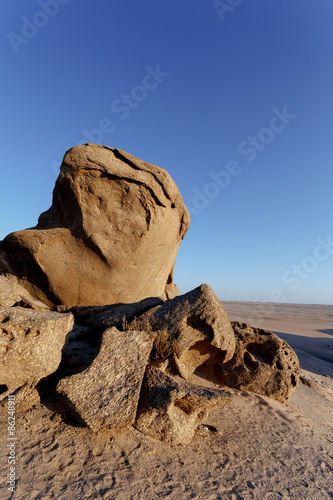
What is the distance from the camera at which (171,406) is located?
340 centimetres

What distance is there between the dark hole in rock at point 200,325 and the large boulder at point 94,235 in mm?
2668

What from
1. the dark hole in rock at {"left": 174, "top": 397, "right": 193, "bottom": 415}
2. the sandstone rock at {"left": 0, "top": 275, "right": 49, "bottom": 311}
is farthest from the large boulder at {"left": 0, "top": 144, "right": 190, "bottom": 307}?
the dark hole in rock at {"left": 174, "top": 397, "right": 193, "bottom": 415}

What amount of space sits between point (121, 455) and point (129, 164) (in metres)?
5.56

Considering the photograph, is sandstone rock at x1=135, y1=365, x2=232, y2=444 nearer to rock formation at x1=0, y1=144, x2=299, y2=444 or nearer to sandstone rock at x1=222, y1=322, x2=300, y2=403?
rock formation at x1=0, y1=144, x2=299, y2=444

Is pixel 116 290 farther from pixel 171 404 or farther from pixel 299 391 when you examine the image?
pixel 299 391

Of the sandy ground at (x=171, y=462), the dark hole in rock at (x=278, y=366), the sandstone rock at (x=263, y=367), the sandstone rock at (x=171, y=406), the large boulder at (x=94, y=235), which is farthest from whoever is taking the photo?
the large boulder at (x=94, y=235)

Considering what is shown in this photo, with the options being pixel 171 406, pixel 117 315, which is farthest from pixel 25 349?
pixel 171 406

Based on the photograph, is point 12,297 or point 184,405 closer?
point 184,405

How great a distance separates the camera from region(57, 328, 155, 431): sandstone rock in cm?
316

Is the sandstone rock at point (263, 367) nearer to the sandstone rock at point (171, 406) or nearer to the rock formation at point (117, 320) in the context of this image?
the rock formation at point (117, 320)

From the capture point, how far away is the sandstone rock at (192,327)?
427 cm

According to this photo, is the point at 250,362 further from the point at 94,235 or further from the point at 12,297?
the point at 12,297

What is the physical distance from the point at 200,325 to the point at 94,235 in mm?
3197

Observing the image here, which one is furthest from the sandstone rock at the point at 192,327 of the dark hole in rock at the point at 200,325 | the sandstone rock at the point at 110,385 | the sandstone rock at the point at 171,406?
the sandstone rock at the point at 171,406
